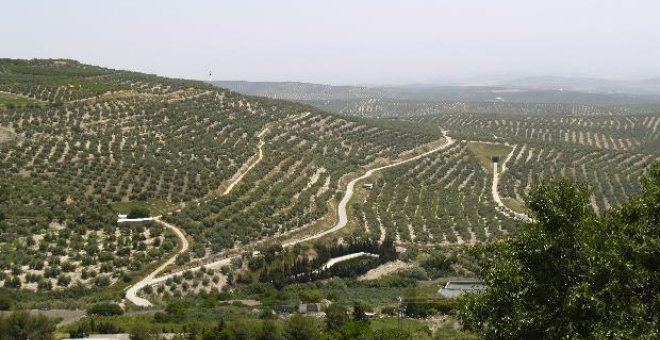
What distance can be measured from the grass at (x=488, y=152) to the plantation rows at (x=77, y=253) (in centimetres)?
5794

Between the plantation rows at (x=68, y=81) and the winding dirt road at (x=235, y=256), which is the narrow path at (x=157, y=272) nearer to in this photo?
the winding dirt road at (x=235, y=256)

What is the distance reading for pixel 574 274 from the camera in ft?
55.8

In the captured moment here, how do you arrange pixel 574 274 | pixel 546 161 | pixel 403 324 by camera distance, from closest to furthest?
pixel 574 274 → pixel 403 324 → pixel 546 161

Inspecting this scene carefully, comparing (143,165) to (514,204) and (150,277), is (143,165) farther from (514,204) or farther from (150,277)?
(514,204)

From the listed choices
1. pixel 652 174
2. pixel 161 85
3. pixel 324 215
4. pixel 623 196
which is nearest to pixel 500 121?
pixel 623 196

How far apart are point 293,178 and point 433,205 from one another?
55.4ft

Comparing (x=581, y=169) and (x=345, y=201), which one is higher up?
(x=581, y=169)

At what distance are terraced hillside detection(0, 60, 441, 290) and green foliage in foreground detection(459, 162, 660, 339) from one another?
3226cm

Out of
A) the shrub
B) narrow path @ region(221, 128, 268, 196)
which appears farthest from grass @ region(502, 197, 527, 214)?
the shrub

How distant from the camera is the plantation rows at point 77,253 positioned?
40938 mm

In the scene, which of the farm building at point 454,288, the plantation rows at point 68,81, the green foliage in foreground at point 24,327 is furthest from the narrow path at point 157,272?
the plantation rows at point 68,81

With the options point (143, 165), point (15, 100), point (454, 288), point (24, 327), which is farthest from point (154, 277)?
point (15, 100)

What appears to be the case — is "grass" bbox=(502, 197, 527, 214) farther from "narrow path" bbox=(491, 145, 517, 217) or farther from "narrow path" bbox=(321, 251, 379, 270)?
"narrow path" bbox=(321, 251, 379, 270)

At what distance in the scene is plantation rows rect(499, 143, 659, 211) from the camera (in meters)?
79.4
